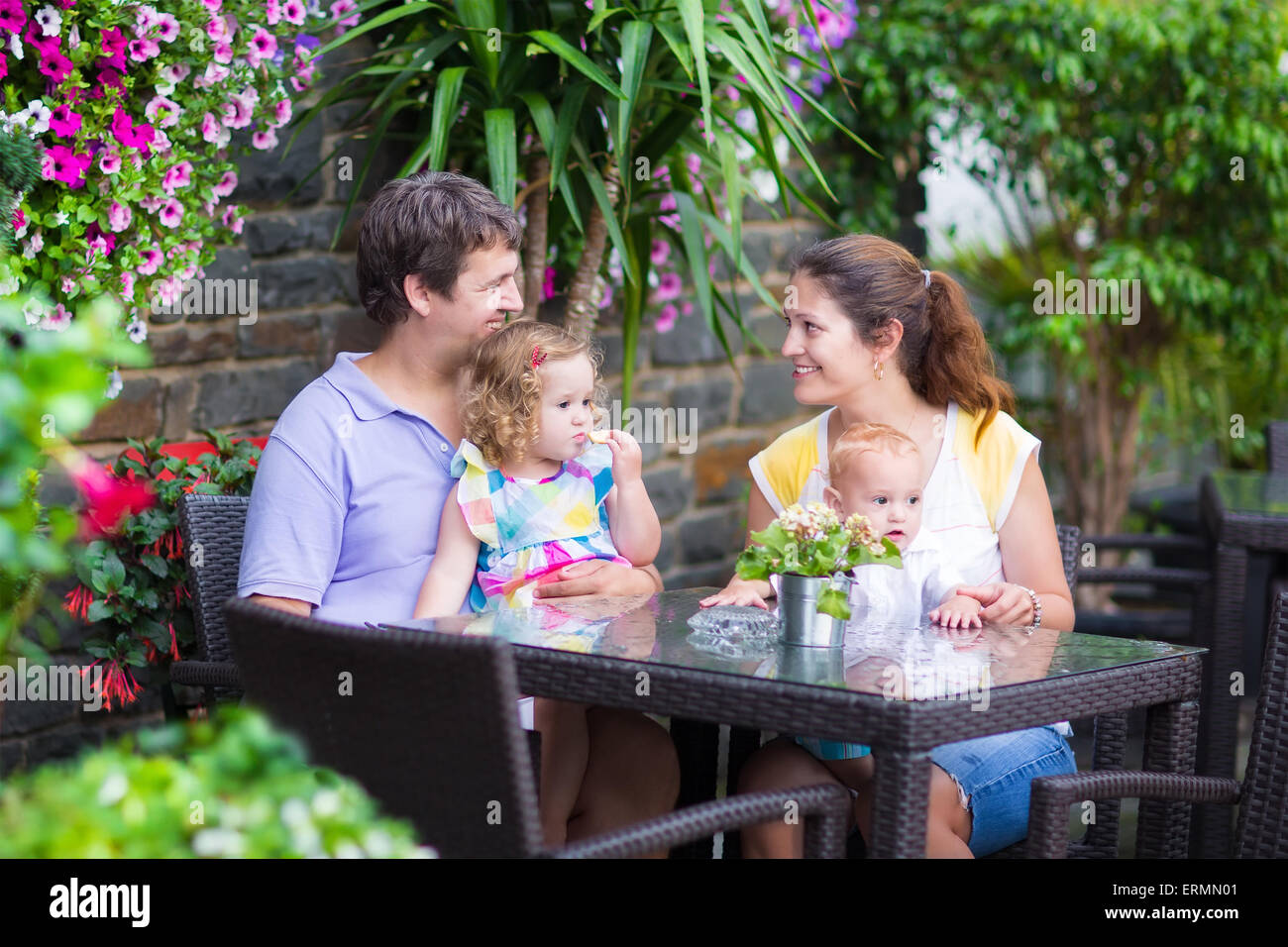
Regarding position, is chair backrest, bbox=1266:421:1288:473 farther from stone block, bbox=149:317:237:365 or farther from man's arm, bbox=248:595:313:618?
man's arm, bbox=248:595:313:618

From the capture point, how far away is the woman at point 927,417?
253cm

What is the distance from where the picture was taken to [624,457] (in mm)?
2482

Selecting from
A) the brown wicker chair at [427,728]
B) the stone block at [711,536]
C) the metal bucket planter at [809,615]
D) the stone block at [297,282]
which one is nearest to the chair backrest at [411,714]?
the brown wicker chair at [427,728]

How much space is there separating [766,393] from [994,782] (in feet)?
10.6

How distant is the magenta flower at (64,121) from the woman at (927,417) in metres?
1.35

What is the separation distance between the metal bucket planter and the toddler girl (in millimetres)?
512

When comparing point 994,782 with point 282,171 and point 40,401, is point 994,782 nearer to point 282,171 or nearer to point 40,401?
point 40,401

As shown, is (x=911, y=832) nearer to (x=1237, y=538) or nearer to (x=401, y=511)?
(x=401, y=511)
